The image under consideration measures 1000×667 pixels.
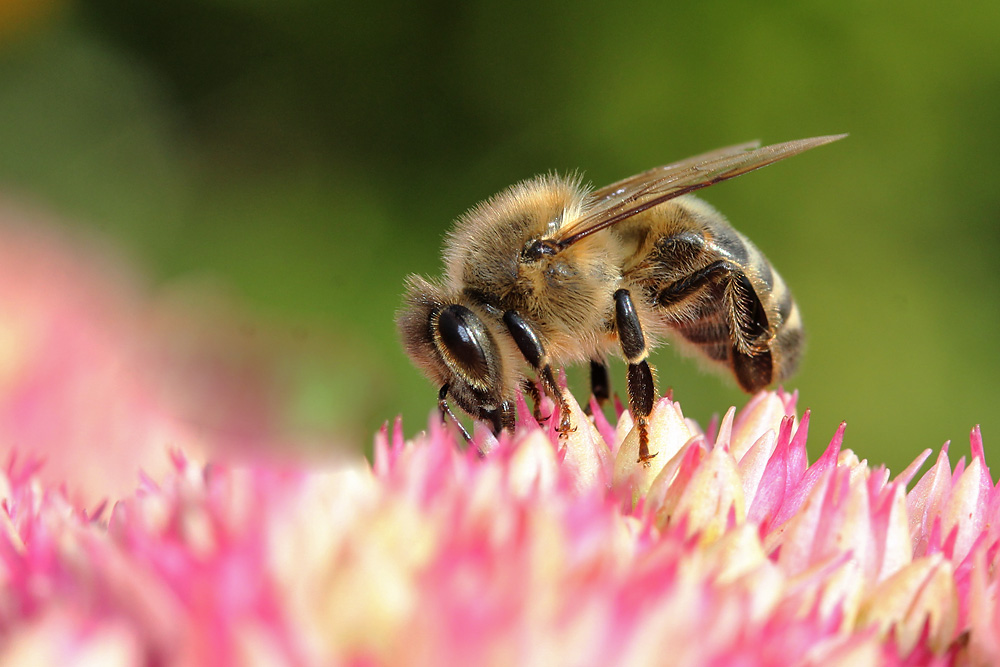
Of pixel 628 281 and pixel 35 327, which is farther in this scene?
pixel 35 327

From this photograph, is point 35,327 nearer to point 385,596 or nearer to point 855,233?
point 385,596

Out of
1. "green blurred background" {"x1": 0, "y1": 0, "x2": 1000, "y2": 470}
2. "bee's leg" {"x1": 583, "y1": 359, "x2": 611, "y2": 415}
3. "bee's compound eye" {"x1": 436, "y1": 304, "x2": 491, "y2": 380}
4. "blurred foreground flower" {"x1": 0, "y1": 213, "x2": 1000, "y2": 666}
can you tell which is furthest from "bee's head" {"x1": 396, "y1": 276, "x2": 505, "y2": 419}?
"green blurred background" {"x1": 0, "y1": 0, "x2": 1000, "y2": 470}

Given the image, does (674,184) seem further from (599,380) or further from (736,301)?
(599,380)

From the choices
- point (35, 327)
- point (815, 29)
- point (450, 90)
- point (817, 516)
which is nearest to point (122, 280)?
point (35, 327)

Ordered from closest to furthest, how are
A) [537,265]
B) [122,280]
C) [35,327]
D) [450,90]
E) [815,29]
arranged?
1. [537,265]
2. [35,327]
3. [122,280]
4. [815,29]
5. [450,90]

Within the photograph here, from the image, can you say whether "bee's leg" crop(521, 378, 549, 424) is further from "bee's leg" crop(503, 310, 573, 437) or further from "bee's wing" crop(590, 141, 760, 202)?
"bee's wing" crop(590, 141, 760, 202)

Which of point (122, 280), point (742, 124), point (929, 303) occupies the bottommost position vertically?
point (122, 280)

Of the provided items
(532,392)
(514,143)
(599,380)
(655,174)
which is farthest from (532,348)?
(514,143)

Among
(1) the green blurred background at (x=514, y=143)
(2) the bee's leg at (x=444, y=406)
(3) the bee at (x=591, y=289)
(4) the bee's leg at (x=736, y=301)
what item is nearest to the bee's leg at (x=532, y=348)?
(3) the bee at (x=591, y=289)
